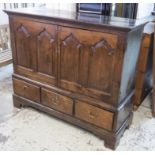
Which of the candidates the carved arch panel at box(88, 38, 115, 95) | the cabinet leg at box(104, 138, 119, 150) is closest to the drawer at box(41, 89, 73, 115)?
the carved arch panel at box(88, 38, 115, 95)

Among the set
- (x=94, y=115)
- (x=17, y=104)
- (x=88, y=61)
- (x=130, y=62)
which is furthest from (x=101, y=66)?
(x=17, y=104)

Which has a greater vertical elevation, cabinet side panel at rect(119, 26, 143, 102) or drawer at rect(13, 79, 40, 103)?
cabinet side panel at rect(119, 26, 143, 102)

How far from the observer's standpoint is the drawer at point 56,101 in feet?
6.56

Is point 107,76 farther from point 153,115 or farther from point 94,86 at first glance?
point 153,115

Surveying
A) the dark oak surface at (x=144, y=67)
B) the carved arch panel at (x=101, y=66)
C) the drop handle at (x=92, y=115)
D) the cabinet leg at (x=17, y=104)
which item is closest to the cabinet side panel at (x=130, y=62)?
the carved arch panel at (x=101, y=66)

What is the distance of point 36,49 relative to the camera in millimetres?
1991

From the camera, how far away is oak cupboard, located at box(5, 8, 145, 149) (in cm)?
161

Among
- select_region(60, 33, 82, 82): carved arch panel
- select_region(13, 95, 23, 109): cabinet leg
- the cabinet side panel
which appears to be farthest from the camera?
select_region(13, 95, 23, 109): cabinet leg

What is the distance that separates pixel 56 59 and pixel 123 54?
627 millimetres

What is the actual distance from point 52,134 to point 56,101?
0.31 metres

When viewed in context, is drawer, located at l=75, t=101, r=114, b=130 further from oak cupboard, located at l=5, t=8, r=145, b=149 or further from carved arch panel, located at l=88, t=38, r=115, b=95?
carved arch panel, located at l=88, t=38, r=115, b=95

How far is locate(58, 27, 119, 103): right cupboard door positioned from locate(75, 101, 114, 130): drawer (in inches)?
4.4

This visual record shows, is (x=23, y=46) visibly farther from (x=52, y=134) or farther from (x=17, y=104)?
(x=52, y=134)

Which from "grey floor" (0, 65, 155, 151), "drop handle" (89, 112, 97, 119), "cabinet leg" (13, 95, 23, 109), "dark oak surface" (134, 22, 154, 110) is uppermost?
"dark oak surface" (134, 22, 154, 110)
